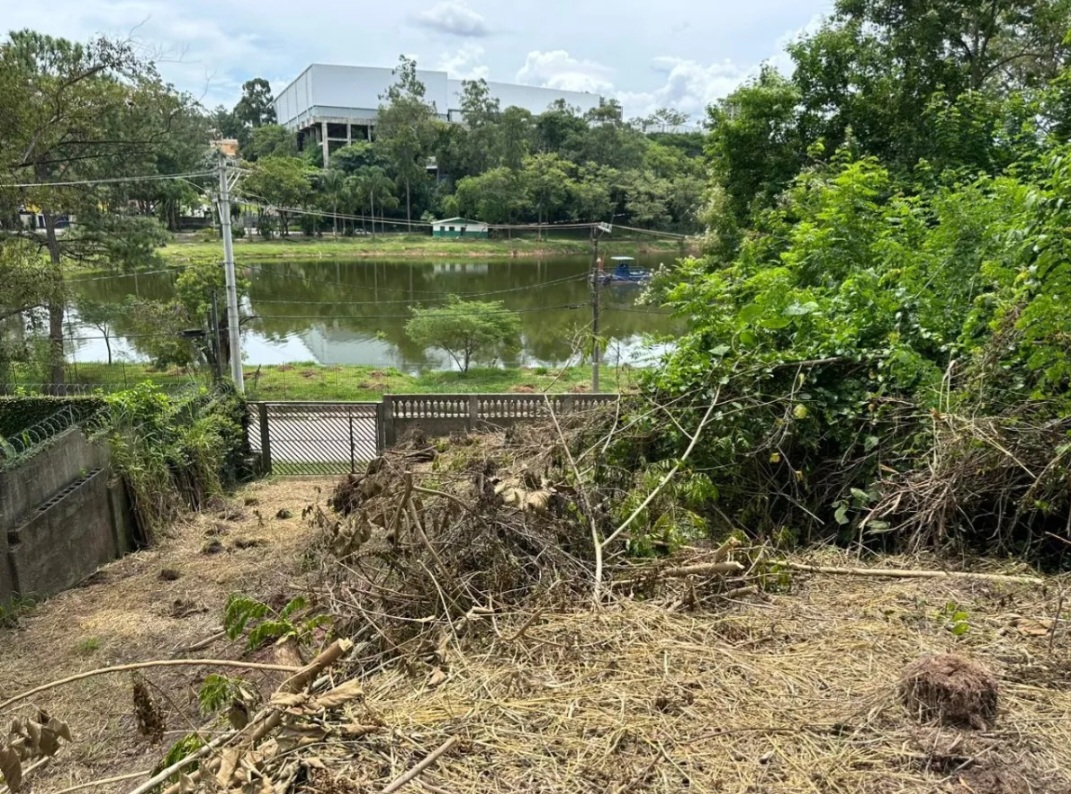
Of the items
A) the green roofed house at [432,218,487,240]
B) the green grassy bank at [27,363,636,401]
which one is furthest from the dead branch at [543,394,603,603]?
the green roofed house at [432,218,487,240]

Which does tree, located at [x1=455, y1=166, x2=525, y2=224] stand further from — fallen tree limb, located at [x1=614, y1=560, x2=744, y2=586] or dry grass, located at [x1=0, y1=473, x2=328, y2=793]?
fallen tree limb, located at [x1=614, y1=560, x2=744, y2=586]

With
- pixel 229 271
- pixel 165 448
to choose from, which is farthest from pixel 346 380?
pixel 165 448

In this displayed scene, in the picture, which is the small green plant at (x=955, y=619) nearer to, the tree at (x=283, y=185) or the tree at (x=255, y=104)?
the tree at (x=283, y=185)

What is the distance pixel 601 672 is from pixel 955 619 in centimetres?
128

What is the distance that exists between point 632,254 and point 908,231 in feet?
150

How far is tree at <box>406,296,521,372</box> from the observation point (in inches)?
848

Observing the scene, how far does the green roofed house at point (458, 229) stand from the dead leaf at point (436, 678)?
51300 millimetres

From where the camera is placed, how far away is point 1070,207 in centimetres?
336

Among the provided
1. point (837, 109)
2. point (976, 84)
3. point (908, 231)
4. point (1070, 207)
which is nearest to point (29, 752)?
point (1070, 207)

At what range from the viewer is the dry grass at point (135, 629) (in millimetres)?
3781

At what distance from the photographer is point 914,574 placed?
3.18 m

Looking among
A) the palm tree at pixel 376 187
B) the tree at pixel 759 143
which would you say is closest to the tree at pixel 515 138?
the palm tree at pixel 376 187

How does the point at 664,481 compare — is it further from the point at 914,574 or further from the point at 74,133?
the point at 74,133

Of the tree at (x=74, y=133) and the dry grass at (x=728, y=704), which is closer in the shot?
the dry grass at (x=728, y=704)
